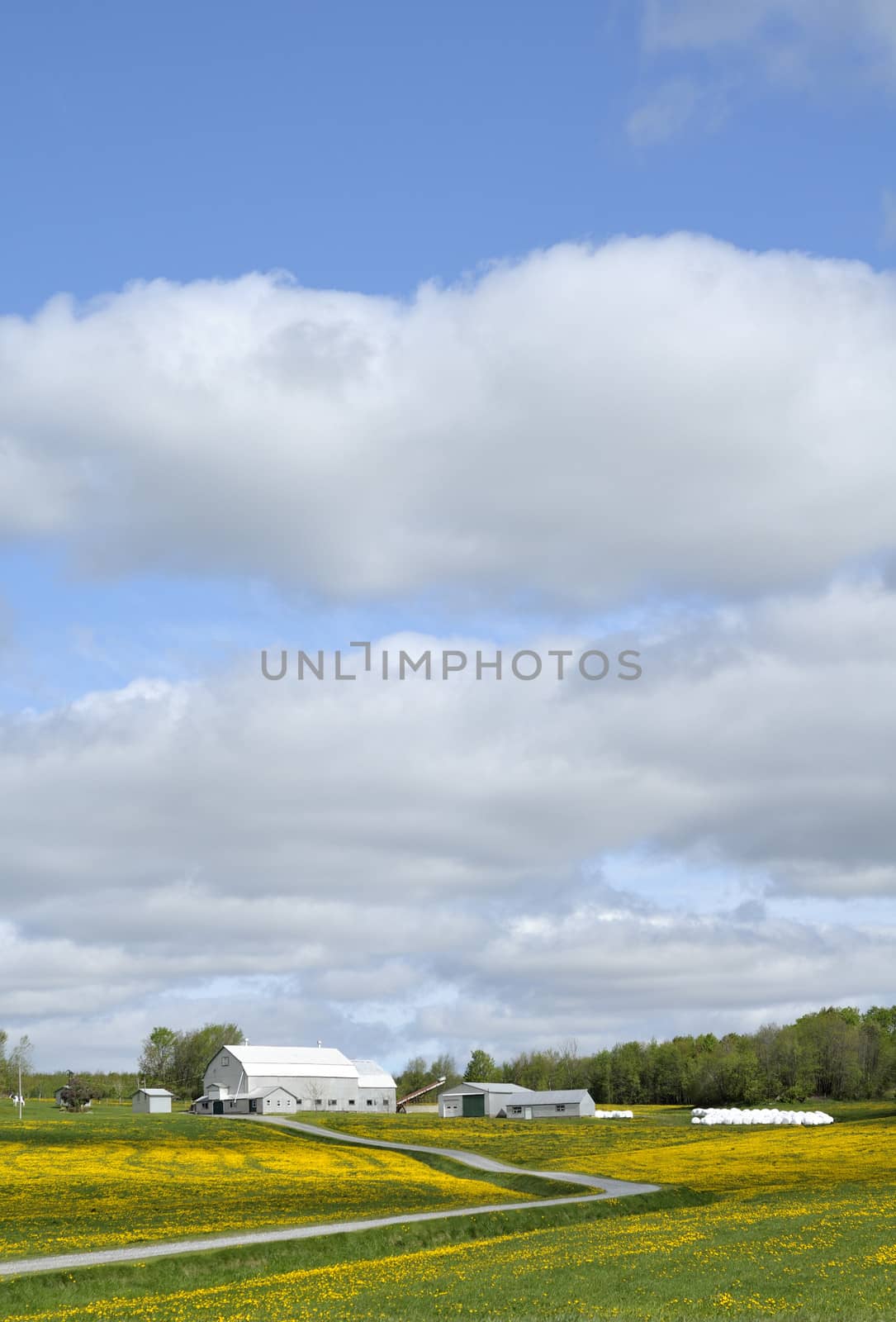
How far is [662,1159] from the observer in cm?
8962

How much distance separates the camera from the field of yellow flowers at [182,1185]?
49812mm

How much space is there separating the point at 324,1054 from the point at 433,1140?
6544cm

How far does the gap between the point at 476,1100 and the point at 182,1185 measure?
10799cm

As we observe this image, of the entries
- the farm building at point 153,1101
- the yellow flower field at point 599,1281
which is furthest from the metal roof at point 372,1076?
the yellow flower field at point 599,1281

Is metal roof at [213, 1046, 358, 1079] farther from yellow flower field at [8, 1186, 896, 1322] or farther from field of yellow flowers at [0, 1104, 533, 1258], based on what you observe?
yellow flower field at [8, 1186, 896, 1322]

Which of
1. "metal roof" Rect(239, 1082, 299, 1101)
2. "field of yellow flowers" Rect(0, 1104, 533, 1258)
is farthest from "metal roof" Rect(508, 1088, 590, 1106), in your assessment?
"field of yellow flowers" Rect(0, 1104, 533, 1258)

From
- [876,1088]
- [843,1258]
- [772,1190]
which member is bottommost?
[876,1088]

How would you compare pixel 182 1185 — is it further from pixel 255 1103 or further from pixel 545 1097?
pixel 545 1097

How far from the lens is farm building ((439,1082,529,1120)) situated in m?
169

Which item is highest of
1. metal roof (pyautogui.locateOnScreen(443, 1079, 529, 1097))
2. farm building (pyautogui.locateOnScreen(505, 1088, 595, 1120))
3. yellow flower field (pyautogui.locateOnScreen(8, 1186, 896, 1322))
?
yellow flower field (pyautogui.locateOnScreen(8, 1186, 896, 1322))

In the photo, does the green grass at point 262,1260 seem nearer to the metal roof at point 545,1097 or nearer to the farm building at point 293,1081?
the farm building at point 293,1081

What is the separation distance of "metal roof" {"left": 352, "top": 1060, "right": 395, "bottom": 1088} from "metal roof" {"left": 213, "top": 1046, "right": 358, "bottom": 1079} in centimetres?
236

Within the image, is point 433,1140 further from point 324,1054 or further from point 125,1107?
point 125,1107

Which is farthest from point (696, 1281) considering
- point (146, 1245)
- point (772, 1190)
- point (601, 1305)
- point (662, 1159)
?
point (662, 1159)
